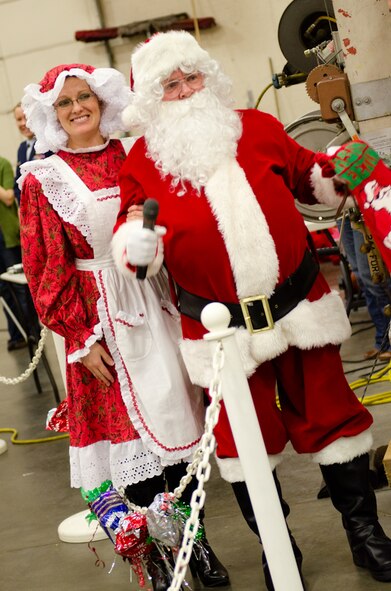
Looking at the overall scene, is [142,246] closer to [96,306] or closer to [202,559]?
[96,306]

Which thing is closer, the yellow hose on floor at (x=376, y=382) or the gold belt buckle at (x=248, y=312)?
the gold belt buckle at (x=248, y=312)

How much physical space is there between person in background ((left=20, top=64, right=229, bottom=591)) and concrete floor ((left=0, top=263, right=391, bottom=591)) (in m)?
0.39

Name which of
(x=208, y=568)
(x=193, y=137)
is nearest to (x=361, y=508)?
(x=208, y=568)

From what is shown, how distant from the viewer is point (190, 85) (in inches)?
116

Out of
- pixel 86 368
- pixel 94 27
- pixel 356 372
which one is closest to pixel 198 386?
pixel 86 368

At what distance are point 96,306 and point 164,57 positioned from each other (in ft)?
2.63

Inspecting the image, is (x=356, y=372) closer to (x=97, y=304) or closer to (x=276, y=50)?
(x=97, y=304)

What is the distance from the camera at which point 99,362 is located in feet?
10.2

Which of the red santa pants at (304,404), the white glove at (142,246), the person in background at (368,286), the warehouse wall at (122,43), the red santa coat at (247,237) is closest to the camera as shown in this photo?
the white glove at (142,246)

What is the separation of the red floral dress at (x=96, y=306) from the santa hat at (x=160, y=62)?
0.32m

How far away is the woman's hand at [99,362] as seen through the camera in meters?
3.11

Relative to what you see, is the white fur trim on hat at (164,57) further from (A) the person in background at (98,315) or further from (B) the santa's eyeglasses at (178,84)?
(A) the person in background at (98,315)

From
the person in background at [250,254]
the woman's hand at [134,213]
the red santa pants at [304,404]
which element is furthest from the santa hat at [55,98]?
the red santa pants at [304,404]

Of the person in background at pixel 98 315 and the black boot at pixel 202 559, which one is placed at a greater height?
the person in background at pixel 98 315
